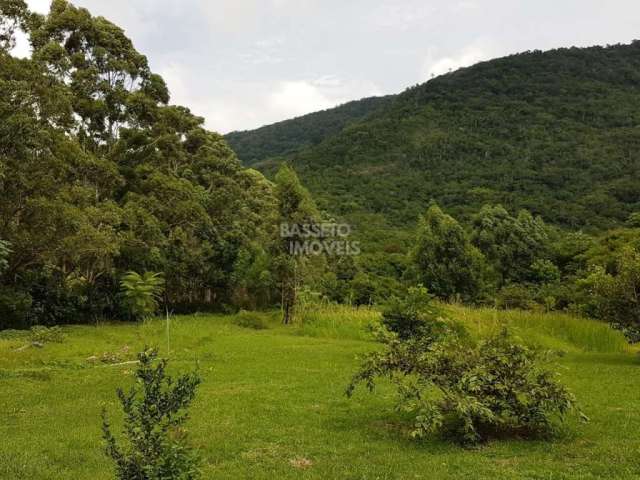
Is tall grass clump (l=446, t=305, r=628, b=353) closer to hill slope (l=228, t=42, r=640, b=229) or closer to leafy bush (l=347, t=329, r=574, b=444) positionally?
leafy bush (l=347, t=329, r=574, b=444)

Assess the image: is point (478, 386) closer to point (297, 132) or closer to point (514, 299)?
point (514, 299)

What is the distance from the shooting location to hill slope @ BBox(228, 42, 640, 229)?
6662 centimetres

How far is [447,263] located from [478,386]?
2516cm

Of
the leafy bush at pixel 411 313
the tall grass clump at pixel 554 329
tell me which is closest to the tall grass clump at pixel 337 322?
the tall grass clump at pixel 554 329

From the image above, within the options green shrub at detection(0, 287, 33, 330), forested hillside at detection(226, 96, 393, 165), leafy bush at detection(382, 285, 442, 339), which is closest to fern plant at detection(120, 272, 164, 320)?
green shrub at detection(0, 287, 33, 330)

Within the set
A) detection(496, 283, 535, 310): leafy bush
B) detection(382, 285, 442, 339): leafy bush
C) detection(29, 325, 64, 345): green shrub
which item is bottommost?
detection(29, 325, 64, 345): green shrub

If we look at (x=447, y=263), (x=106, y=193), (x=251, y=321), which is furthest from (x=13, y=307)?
(x=447, y=263)

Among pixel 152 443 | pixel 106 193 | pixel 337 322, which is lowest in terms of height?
pixel 337 322

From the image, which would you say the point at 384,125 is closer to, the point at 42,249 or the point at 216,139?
the point at 216,139

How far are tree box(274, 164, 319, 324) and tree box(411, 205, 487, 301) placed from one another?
10.4 m

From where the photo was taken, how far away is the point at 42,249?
2028cm

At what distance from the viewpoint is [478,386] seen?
775 cm

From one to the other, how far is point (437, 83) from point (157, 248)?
9733cm

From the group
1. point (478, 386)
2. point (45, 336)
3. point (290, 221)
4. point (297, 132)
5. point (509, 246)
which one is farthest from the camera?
point (297, 132)
